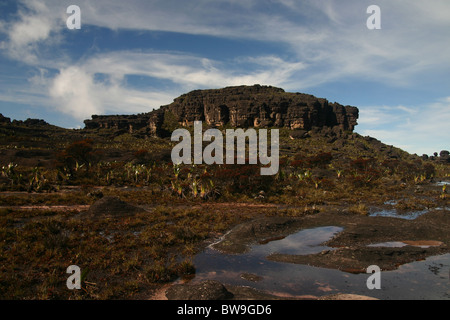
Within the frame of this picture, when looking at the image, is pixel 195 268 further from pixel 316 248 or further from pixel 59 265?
pixel 316 248

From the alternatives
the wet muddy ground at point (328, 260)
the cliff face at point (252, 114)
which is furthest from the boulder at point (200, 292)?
the cliff face at point (252, 114)

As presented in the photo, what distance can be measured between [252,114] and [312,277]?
114 m

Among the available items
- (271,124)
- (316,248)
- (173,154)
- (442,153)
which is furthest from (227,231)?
(442,153)

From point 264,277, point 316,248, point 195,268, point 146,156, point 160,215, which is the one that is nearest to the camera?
point 264,277

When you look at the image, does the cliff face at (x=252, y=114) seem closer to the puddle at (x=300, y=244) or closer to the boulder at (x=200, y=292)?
the puddle at (x=300, y=244)

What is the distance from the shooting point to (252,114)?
395 ft

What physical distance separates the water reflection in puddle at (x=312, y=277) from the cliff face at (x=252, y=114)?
107124 millimetres

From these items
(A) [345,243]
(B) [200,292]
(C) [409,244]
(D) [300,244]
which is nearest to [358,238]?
(A) [345,243]

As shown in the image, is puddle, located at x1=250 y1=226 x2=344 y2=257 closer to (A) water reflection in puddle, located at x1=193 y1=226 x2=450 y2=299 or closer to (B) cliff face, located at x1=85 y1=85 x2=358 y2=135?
(A) water reflection in puddle, located at x1=193 y1=226 x2=450 y2=299

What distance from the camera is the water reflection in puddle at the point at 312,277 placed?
29.0 ft

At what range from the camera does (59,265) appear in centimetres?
1010

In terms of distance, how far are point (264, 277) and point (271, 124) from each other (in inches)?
4389

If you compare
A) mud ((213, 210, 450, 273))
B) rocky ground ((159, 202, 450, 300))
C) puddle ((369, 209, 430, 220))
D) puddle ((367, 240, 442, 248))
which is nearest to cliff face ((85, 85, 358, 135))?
puddle ((369, 209, 430, 220))

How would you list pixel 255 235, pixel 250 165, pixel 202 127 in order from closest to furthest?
pixel 255 235 < pixel 250 165 < pixel 202 127
